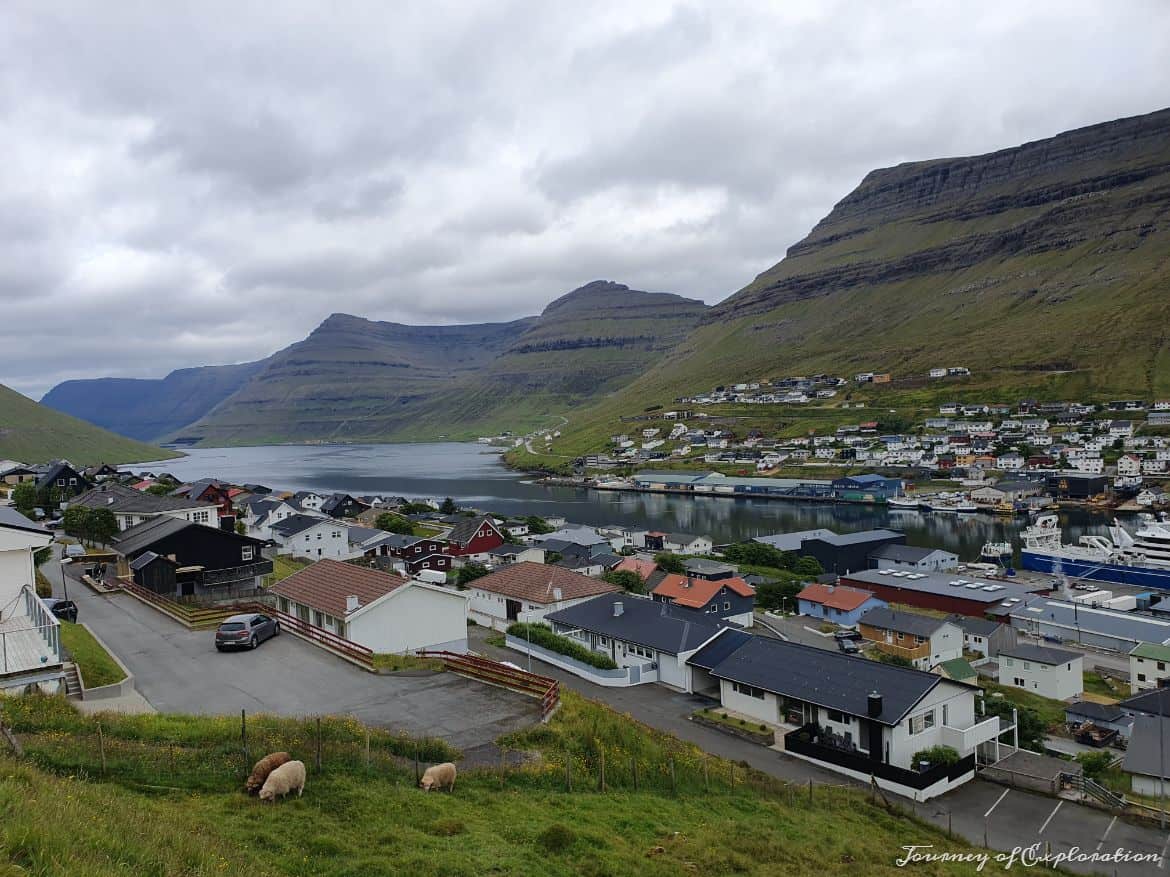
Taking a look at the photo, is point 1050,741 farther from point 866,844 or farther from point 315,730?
point 315,730

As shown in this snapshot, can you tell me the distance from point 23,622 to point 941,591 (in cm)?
4310

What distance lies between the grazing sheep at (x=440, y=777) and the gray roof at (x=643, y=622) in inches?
624

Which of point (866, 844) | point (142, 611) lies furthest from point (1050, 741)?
point (142, 611)

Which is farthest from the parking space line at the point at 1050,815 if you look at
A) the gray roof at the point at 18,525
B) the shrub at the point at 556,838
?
the gray roof at the point at 18,525

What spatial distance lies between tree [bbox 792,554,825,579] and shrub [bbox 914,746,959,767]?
30777 mm

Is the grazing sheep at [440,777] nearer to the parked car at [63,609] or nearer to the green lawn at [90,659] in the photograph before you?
the green lawn at [90,659]

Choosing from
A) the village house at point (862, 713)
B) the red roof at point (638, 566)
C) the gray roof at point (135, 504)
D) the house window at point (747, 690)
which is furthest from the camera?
the red roof at point (638, 566)

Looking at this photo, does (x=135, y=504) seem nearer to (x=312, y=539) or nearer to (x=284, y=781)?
(x=312, y=539)

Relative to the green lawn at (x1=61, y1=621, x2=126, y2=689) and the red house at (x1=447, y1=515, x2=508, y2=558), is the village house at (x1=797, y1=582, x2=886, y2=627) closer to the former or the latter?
the red house at (x1=447, y1=515, x2=508, y2=558)

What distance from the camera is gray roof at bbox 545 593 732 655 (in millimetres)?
25906

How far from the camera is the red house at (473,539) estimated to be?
1918 inches

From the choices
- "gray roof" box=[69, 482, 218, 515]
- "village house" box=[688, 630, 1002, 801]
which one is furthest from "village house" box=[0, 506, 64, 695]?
"gray roof" box=[69, 482, 218, 515]

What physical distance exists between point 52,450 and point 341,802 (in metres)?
163

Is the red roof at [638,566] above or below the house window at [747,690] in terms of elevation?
below
